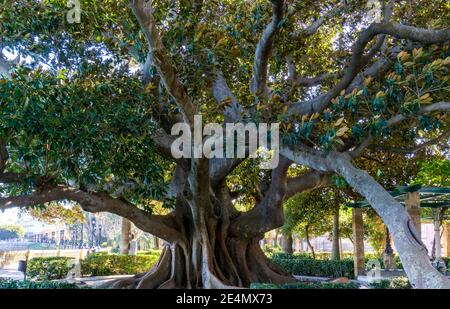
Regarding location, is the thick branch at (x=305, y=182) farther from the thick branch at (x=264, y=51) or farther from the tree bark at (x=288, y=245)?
the tree bark at (x=288, y=245)

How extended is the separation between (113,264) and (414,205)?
10.4 meters

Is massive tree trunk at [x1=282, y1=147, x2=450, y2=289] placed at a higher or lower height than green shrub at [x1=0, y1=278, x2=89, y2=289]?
higher

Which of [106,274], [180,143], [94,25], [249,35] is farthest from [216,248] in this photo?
[106,274]

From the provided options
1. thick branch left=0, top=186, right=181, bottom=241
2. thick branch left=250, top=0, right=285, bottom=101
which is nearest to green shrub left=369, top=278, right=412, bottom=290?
thick branch left=0, top=186, right=181, bottom=241

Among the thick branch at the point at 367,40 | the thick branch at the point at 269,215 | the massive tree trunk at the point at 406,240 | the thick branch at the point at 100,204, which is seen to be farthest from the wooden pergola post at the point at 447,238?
the massive tree trunk at the point at 406,240

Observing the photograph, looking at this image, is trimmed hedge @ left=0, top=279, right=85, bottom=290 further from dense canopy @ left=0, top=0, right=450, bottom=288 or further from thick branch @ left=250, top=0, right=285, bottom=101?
thick branch @ left=250, top=0, right=285, bottom=101

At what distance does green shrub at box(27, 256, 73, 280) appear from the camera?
13469mm

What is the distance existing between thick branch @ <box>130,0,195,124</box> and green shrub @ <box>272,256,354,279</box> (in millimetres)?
9924

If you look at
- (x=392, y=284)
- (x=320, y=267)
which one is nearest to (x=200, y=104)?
(x=392, y=284)

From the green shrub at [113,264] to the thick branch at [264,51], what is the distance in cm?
956

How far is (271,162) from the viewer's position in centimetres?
987

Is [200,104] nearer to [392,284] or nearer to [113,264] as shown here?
[392,284]

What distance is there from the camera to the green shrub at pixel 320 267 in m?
14.4
